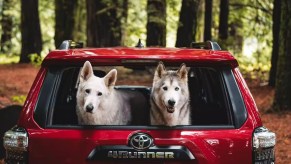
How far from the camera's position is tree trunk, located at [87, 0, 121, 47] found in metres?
23.6

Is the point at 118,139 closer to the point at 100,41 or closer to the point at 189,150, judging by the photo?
the point at 189,150

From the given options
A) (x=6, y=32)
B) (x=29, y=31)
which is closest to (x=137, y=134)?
(x=29, y=31)

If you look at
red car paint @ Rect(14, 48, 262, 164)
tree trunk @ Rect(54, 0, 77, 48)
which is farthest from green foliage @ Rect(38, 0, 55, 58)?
red car paint @ Rect(14, 48, 262, 164)

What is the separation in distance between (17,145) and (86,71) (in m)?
0.90

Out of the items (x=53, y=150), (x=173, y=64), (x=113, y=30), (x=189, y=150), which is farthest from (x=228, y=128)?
(x=113, y=30)

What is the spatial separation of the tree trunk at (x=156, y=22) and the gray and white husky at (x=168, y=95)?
52.9 ft

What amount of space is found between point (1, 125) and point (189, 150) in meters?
6.02

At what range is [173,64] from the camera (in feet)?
15.0

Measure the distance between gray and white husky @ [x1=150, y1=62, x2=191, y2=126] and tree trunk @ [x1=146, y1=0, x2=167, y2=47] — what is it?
635 inches

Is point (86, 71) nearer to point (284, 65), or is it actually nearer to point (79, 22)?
point (284, 65)

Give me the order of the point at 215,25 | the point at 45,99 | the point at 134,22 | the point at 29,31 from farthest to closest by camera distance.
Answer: the point at 215,25 < the point at 29,31 < the point at 134,22 < the point at 45,99

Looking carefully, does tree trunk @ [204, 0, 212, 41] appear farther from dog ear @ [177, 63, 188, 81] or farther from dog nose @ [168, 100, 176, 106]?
dog nose @ [168, 100, 176, 106]

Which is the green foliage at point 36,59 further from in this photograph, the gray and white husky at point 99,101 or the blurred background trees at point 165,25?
the gray and white husky at point 99,101

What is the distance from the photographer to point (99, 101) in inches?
200
